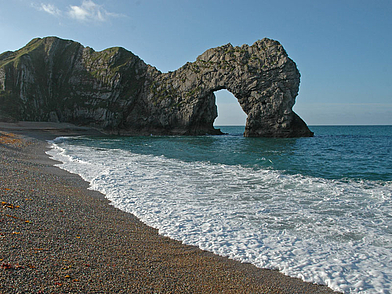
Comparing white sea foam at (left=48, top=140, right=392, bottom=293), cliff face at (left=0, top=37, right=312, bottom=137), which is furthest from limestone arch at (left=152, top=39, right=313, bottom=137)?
white sea foam at (left=48, top=140, right=392, bottom=293)

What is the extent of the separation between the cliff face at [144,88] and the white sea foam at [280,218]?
44.4 metres

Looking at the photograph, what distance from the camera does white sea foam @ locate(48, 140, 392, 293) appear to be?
472cm

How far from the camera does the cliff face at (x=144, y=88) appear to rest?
178 feet

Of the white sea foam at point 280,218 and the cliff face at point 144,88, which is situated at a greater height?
the cliff face at point 144,88

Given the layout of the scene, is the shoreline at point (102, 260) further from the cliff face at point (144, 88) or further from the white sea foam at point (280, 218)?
the cliff face at point (144, 88)

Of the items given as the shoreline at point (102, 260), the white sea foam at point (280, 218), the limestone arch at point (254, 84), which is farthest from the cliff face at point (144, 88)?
the shoreline at point (102, 260)

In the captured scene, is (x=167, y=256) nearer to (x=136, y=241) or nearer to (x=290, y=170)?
(x=136, y=241)

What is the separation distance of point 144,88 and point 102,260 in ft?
235

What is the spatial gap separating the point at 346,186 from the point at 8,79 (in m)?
81.5

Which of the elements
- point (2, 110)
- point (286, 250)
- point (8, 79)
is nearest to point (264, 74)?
point (286, 250)

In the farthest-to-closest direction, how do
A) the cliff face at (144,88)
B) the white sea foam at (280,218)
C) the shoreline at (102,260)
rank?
the cliff face at (144,88), the white sea foam at (280,218), the shoreline at (102,260)

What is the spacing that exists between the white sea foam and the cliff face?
4436 cm

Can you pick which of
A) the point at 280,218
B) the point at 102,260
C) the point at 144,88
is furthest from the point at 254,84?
the point at 102,260

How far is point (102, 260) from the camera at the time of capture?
4.02 metres
